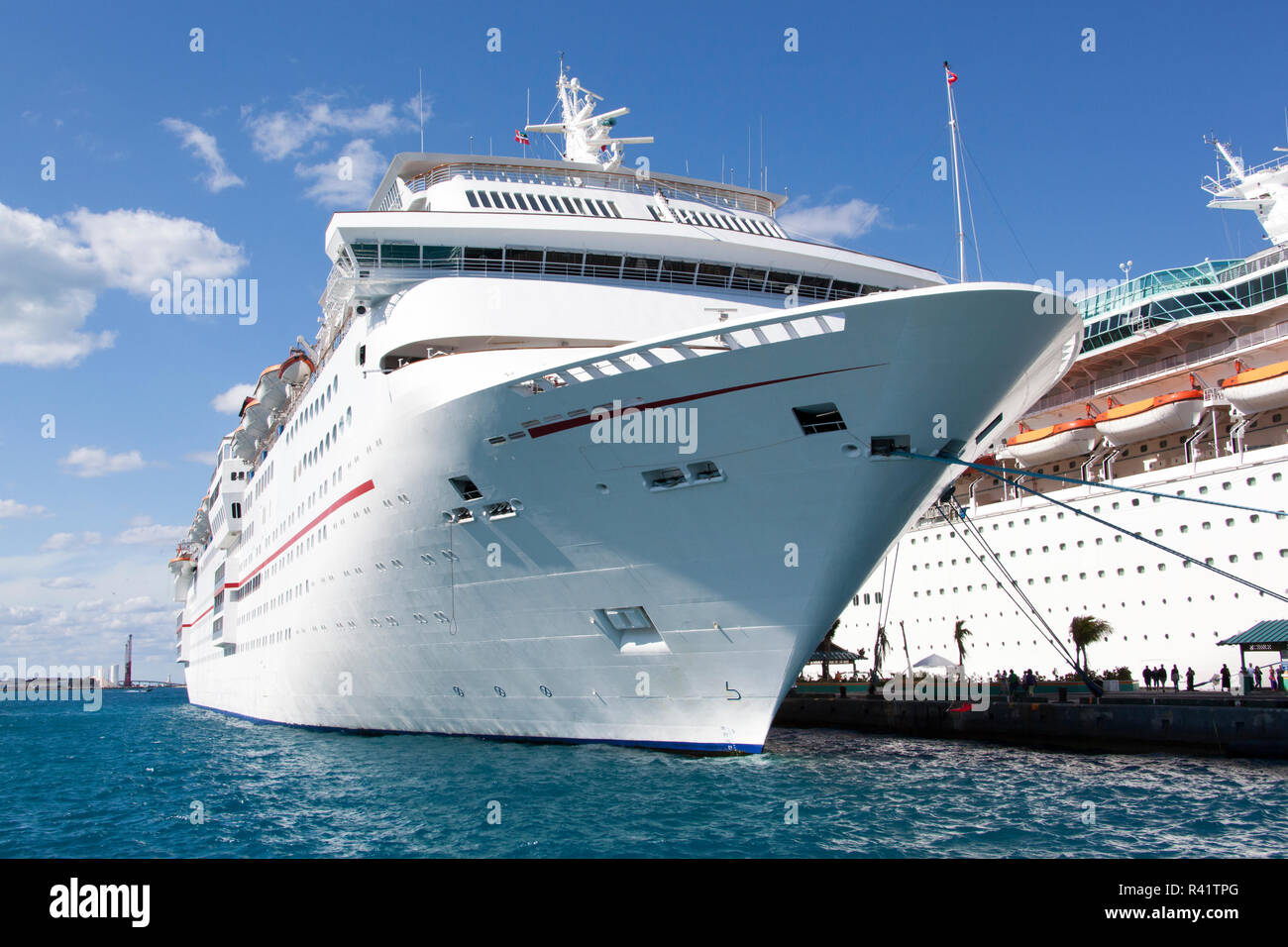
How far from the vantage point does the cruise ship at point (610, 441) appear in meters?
12.0

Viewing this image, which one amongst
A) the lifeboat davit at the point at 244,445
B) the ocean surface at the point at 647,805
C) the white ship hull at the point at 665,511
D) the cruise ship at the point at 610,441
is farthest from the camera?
the lifeboat davit at the point at 244,445

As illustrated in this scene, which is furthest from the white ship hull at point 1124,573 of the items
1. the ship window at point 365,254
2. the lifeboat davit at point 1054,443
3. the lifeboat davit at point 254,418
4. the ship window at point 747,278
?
the lifeboat davit at point 254,418

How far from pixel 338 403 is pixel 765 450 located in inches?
426

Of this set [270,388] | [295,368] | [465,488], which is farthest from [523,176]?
[270,388]

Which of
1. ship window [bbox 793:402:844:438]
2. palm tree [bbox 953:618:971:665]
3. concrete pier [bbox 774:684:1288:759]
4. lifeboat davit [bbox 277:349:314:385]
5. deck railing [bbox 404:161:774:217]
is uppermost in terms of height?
deck railing [bbox 404:161:774:217]

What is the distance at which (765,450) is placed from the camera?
40.2 ft

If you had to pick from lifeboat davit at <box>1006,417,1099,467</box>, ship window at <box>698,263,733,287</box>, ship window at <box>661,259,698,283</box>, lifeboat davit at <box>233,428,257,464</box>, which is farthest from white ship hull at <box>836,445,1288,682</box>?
lifeboat davit at <box>233,428,257,464</box>

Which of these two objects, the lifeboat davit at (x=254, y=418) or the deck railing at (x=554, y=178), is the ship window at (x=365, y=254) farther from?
the lifeboat davit at (x=254, y=418)

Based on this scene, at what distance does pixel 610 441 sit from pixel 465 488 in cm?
316

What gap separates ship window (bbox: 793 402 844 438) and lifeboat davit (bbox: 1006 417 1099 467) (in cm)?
2237

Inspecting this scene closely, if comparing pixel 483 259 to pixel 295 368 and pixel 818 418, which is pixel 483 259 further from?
pixel 295 368

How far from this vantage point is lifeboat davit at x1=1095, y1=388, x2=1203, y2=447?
27.9m

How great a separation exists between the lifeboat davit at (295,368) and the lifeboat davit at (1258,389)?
26454 mm

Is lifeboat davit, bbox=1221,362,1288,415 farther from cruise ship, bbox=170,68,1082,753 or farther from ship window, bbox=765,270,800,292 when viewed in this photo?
ship window, bbox=765,270,800,292
